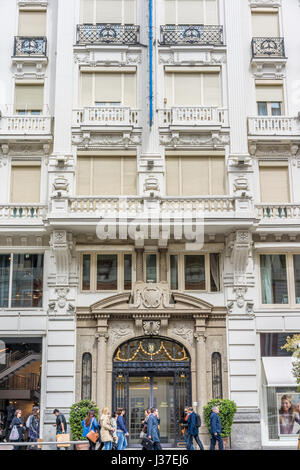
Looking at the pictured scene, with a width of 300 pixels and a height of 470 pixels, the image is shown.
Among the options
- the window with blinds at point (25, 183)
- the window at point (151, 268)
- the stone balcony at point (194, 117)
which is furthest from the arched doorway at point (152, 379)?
the stone balcony at point (194, 117)

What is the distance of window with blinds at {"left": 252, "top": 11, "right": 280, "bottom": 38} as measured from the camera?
88.9 feet

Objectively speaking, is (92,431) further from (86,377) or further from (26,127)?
(26,127)

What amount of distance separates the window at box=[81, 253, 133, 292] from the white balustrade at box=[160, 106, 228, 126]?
18.5 ft

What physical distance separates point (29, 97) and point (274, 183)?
10.6m

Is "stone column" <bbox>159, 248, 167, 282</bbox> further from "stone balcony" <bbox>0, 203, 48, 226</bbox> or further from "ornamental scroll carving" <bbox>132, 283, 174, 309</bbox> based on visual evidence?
"stone balcony" <bbox>0, 203, 48, 226</bbox>

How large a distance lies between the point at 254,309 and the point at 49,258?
7.98 meters

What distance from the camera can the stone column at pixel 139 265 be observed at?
953 inches

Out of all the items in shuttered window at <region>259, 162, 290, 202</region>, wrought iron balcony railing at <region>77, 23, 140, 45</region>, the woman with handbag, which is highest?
wrought iron balcony railing at <region>77, 23, 140, 45</region>

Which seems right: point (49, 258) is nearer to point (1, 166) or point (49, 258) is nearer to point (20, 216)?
point (20, 216)

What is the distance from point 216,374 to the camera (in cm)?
2355

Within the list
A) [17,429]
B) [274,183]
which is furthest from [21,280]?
[274,183]

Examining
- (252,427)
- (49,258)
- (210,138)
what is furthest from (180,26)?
(252,427)

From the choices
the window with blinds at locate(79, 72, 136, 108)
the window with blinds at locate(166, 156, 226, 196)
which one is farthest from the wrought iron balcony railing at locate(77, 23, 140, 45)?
the window with blinds at locate(166, 156, 226, 196)

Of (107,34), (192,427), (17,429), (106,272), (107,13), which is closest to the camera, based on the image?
(192,427)
